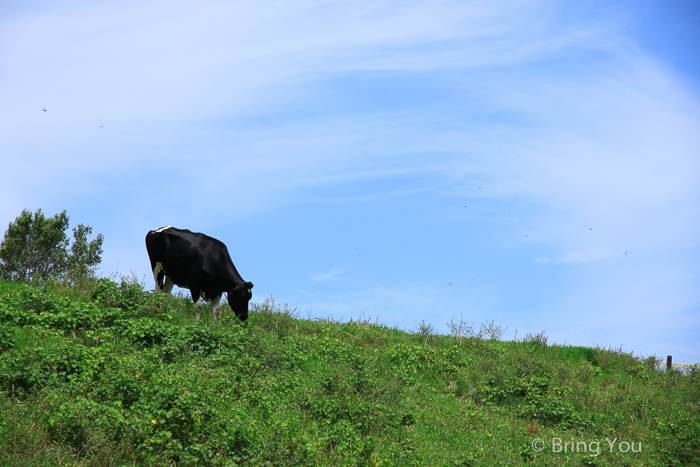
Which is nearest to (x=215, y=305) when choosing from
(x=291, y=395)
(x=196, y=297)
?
(x=196, y=297)

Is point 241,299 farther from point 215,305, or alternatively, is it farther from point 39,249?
point 39,249

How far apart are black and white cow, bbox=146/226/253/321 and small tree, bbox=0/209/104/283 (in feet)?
52.6

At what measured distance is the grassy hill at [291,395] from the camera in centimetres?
833

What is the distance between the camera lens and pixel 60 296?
576 inches

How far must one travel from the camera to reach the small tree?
104 ft

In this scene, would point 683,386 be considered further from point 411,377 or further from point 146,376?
point 146,376

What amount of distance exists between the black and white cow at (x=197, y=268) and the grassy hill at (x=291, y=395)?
547 millimetres

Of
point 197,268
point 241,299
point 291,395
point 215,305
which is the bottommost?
point 291,395

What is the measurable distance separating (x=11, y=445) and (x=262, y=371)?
499cm

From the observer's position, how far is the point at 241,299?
15.8 metres

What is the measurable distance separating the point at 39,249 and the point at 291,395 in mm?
27286

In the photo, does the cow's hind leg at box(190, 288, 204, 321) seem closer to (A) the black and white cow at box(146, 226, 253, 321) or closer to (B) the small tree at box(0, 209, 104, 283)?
(A) the black and white cow at box(146, 226, 253, 321)

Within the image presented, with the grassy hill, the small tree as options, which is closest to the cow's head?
the grassy hill

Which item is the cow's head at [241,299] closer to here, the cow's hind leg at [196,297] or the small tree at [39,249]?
the cow's hind leg at [196,297]
